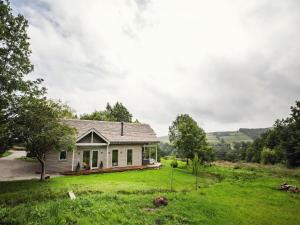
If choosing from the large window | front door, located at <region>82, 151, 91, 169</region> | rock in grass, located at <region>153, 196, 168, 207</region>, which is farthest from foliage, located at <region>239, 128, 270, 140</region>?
rock in grass, located at <region>153, 196, 168, 207</region>

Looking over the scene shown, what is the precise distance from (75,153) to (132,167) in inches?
293

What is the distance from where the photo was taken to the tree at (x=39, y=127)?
15.0m

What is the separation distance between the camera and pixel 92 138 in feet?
81.0

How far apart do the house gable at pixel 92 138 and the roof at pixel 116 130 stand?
0.47m

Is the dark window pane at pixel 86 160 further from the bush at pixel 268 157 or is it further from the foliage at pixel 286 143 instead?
the bush at pixel 268 157

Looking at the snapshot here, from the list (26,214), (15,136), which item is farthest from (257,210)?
(15,136)

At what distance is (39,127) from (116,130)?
1445 centimetres

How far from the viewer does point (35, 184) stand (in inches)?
620

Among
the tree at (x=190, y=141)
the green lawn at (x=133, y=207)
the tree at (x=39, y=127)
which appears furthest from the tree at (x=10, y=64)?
the tree at (x=190, y=141)

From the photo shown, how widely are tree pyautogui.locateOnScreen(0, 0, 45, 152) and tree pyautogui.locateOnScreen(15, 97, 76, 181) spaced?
27.7 inches

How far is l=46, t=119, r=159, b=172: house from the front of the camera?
23.1 m

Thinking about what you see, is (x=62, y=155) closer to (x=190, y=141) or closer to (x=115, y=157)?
(x=115, y=157)

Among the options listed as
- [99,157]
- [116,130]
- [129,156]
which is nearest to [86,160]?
[99,157]

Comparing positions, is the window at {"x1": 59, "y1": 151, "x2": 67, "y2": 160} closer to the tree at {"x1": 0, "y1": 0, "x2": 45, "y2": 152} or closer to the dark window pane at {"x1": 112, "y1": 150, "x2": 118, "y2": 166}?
the dark window pane at {"x1": 112, "y1": 150, "x2": 118, "y2": 166}
